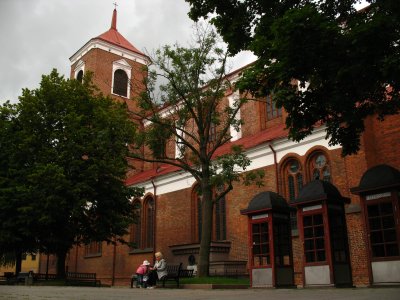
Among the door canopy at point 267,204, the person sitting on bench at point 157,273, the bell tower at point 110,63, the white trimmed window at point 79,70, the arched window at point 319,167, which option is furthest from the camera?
the white trimmed window at point 79,70

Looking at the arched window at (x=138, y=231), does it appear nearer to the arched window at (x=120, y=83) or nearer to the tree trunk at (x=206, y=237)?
the arched window at (x=120, y=83)

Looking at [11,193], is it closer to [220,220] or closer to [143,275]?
[143,275]

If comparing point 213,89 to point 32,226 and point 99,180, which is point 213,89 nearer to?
point 99,180

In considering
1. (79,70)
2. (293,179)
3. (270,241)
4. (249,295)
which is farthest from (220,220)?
(79,70)

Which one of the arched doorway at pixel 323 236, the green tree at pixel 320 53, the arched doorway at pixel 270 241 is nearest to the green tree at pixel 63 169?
the arched doorway at pixel 270 241

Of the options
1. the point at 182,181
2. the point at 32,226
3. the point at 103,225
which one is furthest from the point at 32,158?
the point at 182,181

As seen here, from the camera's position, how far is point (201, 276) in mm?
16250

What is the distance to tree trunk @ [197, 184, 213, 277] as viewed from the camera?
647 inches

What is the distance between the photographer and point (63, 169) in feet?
66.1

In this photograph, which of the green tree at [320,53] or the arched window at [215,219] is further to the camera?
the arched window at [215,219]

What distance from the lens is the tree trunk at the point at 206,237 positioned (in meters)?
16.4

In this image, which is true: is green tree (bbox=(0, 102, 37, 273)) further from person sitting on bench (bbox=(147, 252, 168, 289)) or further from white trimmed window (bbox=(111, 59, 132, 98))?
white trimmed window (bbox=(111, 59, 132, 98))

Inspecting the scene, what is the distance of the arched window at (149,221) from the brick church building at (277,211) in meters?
0.07

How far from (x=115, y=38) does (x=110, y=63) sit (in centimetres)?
→ 393
